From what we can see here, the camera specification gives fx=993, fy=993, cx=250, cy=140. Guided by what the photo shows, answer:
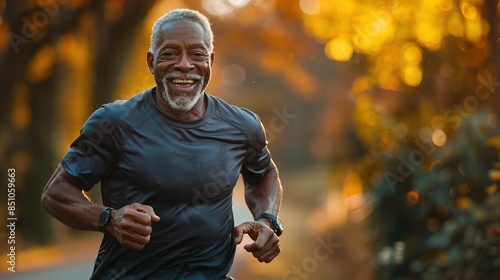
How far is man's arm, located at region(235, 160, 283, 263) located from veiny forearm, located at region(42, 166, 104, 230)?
0.60 meters

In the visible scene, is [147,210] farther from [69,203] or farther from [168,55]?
[168,55]

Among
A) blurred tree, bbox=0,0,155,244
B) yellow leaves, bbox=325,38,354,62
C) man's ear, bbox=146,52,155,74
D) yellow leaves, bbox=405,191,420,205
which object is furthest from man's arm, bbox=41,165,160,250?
yellow leaves, bbox=325,38,354,62

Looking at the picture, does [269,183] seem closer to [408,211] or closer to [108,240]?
[108,240]

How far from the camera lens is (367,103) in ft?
37.1

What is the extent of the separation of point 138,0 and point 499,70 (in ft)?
20.8

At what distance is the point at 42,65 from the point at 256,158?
32.8 feet

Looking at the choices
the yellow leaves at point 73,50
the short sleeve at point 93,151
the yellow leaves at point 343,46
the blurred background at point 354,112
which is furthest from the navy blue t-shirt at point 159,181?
the yellow leaves at point 343,46

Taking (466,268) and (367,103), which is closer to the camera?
(466,268)

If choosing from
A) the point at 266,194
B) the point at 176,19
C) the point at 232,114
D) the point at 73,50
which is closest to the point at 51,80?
the point at 73,50

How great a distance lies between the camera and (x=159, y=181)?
3613mm

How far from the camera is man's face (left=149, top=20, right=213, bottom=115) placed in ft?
12.3

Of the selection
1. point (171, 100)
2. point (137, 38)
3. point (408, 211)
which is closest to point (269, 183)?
point (171, 100)

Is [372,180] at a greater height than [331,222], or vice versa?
[331,222]

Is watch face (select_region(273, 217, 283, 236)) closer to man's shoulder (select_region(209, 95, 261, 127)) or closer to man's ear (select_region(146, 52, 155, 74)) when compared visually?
man's shoulder (select_region(209, 95, 261, 127))
